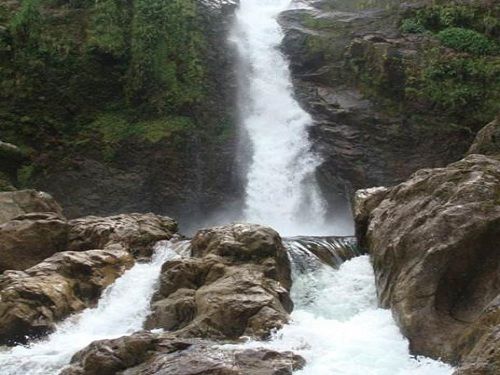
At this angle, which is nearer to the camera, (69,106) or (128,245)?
(128,245)

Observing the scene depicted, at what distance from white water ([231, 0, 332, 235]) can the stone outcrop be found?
771cm

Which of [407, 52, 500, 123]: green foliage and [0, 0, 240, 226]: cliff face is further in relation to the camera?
[407, 52, 500, 123]: green foliage

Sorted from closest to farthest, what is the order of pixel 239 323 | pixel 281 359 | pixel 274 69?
pixel 281 359 → pixel 239 323 → pixel 274 69

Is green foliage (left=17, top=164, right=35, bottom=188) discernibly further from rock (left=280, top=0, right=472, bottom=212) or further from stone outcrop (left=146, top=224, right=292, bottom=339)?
rock (left=280, top=0, right=472, bottom=212)

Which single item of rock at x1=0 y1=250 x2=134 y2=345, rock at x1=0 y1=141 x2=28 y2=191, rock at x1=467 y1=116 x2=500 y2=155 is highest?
rock at x1=467 y1=116 x2=500 y2=155

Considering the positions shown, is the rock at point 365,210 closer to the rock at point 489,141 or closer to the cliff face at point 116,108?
the rock at point 489,141

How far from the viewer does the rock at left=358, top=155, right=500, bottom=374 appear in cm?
1043

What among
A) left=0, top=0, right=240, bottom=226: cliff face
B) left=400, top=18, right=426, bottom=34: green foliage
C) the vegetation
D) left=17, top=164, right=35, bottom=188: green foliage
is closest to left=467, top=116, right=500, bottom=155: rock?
left=0, top=0, right=240, bottom=226: cliff face

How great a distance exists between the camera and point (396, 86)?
81.1ft

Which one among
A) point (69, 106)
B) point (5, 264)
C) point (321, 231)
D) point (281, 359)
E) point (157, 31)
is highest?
point (157, 31)

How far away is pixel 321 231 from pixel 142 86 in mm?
9300

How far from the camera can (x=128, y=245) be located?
15.9 metres

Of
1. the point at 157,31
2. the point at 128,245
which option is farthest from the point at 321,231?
the point at 157,31

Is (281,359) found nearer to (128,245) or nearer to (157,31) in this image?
(128,245)
